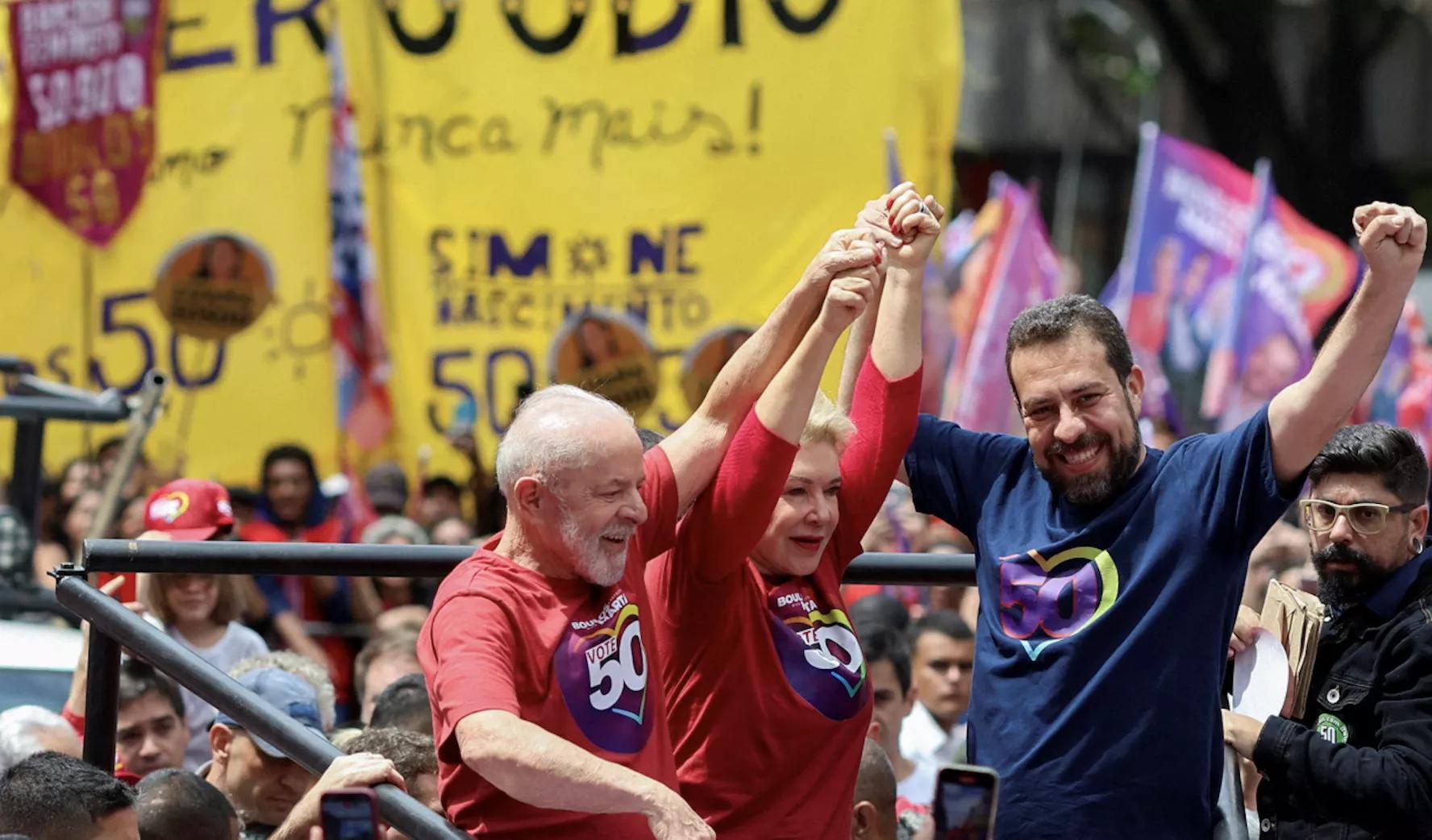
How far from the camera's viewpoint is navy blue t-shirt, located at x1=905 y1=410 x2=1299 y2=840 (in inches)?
139

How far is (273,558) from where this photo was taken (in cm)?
379

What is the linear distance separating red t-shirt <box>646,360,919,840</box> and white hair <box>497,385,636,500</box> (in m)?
0.26

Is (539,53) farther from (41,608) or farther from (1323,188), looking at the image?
(1323,188)

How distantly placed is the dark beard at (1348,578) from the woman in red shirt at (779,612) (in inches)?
31.9

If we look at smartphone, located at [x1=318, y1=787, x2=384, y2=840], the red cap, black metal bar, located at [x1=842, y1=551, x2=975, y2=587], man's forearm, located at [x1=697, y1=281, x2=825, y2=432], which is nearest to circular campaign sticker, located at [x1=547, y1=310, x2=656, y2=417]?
the red cap

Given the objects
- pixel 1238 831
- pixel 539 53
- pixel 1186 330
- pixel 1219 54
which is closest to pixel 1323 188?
pixel 1219 54

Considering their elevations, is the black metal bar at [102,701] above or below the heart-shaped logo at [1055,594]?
below

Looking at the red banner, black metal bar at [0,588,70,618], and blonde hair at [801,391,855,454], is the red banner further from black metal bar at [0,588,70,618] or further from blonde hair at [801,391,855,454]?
blonde hair at [801,391,855,454]

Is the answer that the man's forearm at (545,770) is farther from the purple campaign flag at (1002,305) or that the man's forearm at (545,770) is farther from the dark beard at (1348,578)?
the purple campaign flag at (1002,305)

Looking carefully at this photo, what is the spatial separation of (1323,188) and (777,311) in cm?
2047

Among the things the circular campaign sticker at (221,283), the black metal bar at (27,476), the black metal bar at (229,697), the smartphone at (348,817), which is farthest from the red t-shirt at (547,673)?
the circular campaign sticker at (221,283)

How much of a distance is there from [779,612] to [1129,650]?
0.62m

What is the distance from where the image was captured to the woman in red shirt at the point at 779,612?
3623 mm

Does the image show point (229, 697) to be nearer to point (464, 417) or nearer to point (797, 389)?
point (797, 389)
